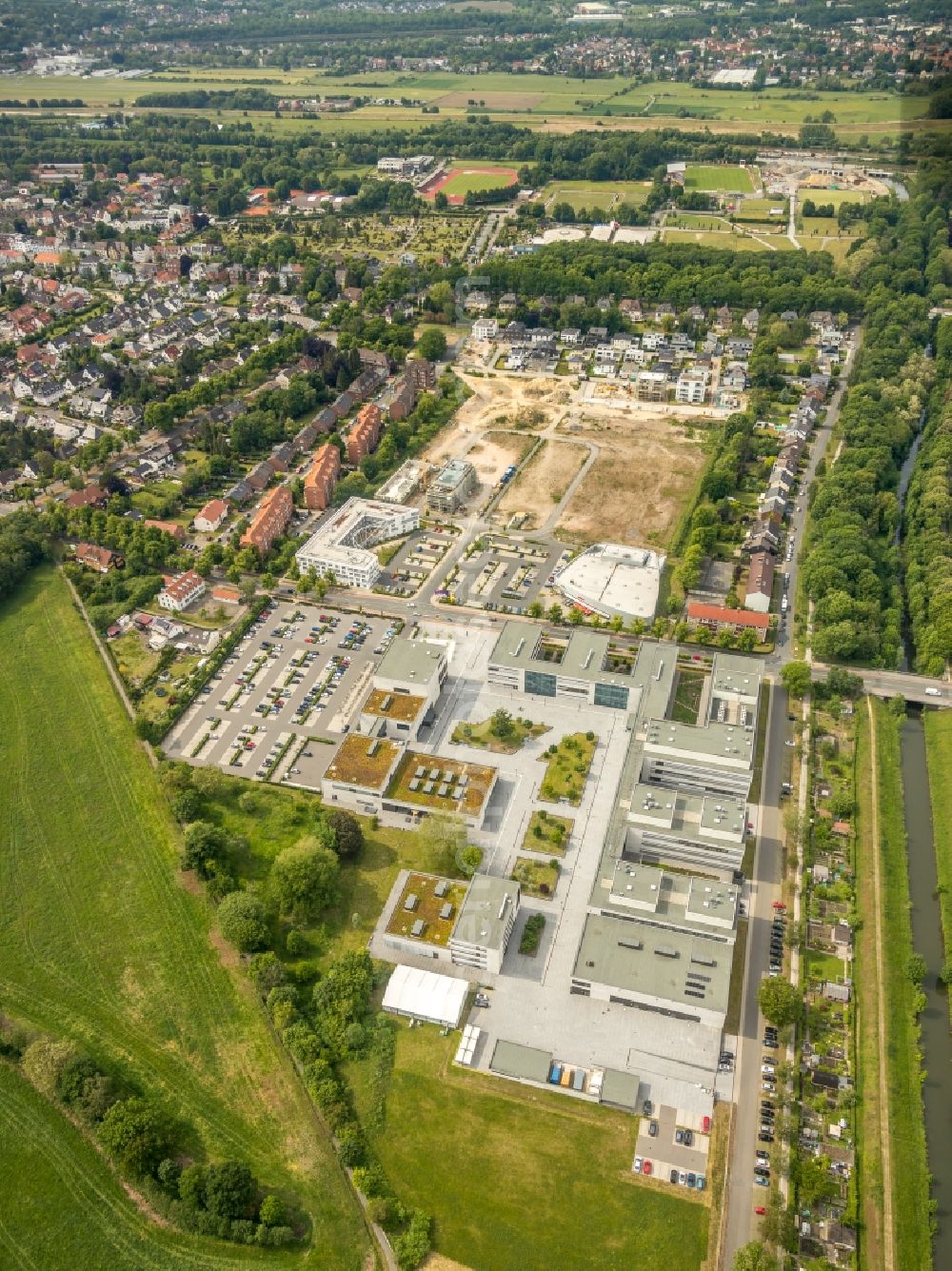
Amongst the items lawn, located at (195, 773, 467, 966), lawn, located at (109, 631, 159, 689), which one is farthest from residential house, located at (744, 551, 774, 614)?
lawn, located at (109, 631, 159, 689)

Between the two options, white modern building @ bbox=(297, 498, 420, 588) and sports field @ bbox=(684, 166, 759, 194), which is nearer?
white modern building @ bbox=(297, 498, 420, 588)

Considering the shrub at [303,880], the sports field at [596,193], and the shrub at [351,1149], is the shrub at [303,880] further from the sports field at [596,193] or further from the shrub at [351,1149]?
the sports field at [596,193]

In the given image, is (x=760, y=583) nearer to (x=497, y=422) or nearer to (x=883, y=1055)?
(x=883, y=1055)

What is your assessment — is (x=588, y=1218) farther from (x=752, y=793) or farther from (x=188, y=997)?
(x=752, y=793)

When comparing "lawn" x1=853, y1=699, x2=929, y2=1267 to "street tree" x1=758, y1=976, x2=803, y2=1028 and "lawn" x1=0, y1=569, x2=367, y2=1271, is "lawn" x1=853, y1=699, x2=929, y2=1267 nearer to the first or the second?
"street tree" x1=758, y1=976, x2=803, y2=1028

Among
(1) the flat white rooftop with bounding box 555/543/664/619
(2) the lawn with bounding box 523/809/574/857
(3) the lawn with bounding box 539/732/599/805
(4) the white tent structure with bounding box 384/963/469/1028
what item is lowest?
(4) the white tent structure with bounding box 384/963/469/1028

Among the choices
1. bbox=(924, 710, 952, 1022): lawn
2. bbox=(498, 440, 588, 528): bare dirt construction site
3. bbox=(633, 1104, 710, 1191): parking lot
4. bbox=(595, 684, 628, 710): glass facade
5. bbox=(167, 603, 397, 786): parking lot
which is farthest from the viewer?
bbox=(498, 440, 588, 528): bare dirt construction site
